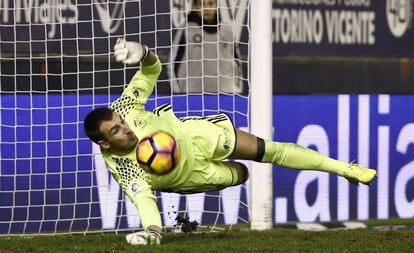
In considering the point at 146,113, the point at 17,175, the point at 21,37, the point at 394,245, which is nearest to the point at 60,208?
the point at 17,175

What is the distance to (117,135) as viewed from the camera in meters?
7.11

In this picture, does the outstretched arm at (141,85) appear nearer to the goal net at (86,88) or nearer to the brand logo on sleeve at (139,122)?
the brand logo on sleeve at (139,122)

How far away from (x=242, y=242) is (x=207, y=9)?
2895mm

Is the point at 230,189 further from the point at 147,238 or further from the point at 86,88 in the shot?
the point at 147,238

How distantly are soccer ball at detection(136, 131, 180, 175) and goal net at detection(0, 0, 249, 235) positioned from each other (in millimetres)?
2432

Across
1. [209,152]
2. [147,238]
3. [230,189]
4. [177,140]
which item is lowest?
[230,189]

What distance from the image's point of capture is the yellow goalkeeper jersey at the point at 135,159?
7078mm

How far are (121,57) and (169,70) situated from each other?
265cm

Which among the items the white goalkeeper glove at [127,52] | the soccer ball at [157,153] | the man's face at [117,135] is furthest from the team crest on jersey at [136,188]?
the white goalkeeper glove at [127,52]

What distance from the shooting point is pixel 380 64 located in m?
10.7

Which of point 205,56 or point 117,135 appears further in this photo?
point 205,56

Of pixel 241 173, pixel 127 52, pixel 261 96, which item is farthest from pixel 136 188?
pixel 261 96

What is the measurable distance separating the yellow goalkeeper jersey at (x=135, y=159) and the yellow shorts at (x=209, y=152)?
7 centimetres

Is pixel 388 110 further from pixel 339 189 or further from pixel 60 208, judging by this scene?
pixel 60 208
